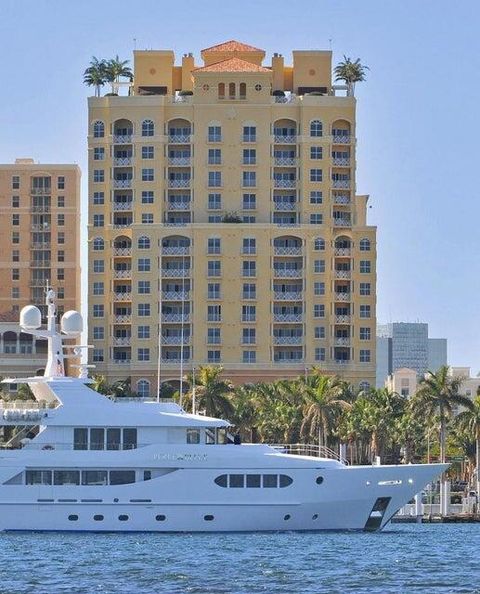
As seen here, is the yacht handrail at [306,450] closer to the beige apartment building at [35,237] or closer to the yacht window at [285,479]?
the yacht window at [285,479]

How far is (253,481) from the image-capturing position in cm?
7644

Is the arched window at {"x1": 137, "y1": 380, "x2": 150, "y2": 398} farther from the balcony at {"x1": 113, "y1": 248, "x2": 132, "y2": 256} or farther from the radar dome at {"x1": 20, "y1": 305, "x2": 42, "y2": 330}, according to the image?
the radar dome at {"x1": 20, "y1": 305, "x2": 42, "y2": 330}

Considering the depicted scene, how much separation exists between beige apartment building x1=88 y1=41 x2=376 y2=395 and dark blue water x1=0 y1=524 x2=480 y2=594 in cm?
6188

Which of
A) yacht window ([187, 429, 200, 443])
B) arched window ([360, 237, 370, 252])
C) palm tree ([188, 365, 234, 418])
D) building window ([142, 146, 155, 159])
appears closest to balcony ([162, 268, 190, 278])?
building window ([142, 146, 155, 159])

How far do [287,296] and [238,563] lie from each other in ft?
262

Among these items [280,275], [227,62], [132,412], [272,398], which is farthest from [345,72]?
[132,412]

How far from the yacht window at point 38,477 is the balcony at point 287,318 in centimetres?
6720

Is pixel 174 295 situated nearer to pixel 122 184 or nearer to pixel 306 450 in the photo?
pixel 122 184

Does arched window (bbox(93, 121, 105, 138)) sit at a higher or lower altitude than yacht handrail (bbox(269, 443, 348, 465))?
higher

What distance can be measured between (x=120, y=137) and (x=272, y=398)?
33.9 meters

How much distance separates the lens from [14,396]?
423 feet

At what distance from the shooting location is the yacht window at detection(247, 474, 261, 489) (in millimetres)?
76375

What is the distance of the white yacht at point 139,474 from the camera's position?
76.1m

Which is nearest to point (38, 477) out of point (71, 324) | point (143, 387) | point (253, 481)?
point (71, 324)
